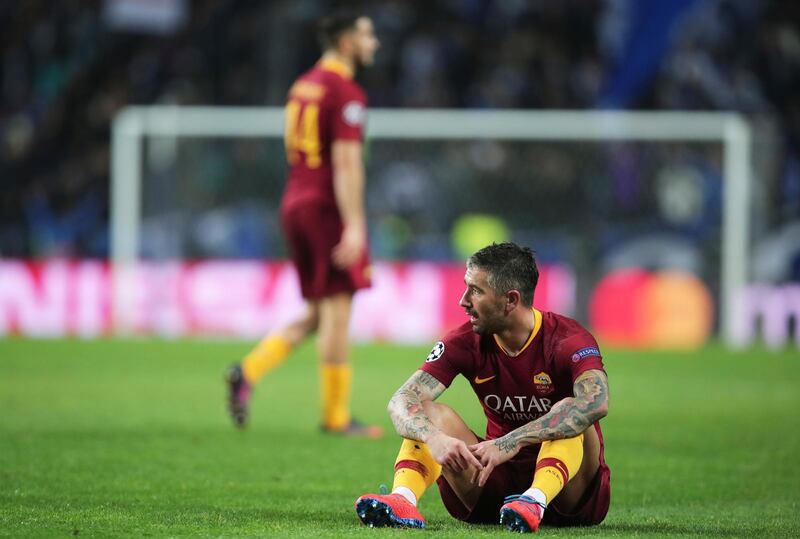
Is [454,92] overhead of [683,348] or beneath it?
overhead

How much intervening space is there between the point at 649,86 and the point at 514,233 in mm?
4251

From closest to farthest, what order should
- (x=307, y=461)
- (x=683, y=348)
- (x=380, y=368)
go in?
(x=307, y=461), (x=380, y=368), (x=683, y=348)

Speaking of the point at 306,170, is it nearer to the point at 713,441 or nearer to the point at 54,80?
the point at 713,441

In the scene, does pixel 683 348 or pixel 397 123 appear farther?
pixel 397 123

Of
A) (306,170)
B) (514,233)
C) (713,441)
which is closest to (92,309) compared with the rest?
(514,233)

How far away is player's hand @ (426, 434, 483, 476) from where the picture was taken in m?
4.88

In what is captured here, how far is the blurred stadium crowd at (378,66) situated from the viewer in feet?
73.0

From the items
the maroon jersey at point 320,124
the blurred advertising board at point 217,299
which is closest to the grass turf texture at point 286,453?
the maroon jersey at point 320,124

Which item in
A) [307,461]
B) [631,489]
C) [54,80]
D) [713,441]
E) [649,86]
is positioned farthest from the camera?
[54,80]

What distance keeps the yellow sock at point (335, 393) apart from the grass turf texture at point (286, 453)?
194 millimetres

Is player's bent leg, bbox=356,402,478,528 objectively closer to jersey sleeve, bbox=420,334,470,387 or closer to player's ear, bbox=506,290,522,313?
jersey sleeve, bbox=420,334,470,387

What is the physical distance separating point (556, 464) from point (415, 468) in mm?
518

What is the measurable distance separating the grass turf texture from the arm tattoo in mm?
325

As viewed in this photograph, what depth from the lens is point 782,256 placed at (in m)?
18.9
